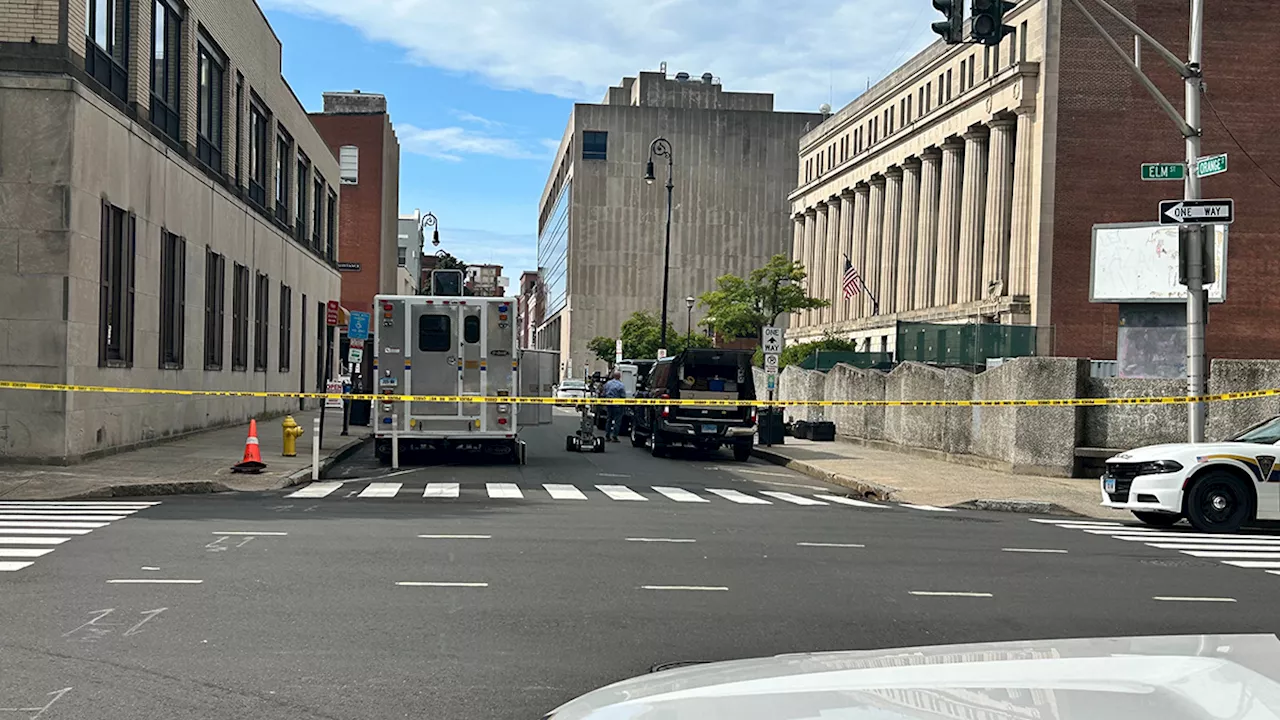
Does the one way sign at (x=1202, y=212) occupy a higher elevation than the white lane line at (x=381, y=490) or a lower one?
higher

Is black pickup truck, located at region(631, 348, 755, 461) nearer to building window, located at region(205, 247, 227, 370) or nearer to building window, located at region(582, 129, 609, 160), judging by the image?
building window, located at region(205, 247, 227, 370)

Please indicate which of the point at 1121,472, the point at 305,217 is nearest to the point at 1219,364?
the point at 1121,472

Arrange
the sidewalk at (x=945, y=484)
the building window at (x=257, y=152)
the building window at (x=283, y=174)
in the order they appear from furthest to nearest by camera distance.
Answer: the building window at (x=283, y=174) < the building window at (x=257, y=152) < the sidewalk at (x=945, y=484)

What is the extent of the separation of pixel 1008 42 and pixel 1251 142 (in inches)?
514

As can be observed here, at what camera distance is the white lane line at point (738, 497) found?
Answer: 686 inches

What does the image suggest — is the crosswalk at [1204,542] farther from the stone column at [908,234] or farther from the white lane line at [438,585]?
the stone column at [908,234]

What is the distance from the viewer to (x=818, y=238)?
333 feet

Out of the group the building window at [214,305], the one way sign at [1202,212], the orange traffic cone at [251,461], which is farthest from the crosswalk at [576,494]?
the building window at [214,305]

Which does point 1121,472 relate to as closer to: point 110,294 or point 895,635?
point 895,635

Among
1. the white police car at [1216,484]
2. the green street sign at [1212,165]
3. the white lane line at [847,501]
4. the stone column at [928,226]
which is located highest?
the stone column at [928,226]

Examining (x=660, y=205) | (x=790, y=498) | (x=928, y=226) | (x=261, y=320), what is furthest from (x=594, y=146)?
(x=790, y=498)

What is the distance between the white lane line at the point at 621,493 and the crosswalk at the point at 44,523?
6.19 metres

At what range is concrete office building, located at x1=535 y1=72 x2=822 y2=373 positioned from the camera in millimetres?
123188

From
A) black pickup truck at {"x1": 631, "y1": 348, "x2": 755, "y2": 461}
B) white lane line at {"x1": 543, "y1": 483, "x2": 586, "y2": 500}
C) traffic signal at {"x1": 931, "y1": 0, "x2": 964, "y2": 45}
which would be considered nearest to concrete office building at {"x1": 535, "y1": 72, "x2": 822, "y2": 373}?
black pickup truck at {"x1": 631, "y1": 348, "x2": 755, "y2": 461}
